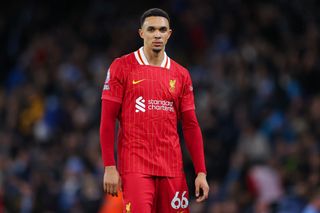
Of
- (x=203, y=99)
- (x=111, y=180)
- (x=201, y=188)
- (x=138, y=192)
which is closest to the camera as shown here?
(x=111, y=180)

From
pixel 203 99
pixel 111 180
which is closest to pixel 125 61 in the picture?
pixel 111 180

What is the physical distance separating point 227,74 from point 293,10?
1797mm

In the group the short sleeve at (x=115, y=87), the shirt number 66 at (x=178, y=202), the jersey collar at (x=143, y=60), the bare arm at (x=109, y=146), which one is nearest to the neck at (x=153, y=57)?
the jersey collar at (x=143, y=60)

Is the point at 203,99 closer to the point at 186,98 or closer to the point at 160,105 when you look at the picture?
the point at 186,98

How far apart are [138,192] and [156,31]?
4.34 feet

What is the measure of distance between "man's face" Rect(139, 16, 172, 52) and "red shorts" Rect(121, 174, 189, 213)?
1080 mm

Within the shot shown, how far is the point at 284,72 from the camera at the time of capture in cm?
1457

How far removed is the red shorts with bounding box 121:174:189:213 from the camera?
24.3ft

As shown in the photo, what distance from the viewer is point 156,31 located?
297 inches

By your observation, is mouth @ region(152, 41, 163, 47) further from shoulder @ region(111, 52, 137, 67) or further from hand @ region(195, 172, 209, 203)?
hand @ region(195, 172, 209, 203)

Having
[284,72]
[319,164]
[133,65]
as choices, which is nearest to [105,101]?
[133,65]

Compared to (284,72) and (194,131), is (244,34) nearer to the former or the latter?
(284,72)

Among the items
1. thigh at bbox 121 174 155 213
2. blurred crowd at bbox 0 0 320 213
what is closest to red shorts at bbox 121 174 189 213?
thigh at bbox 121 174 155 213

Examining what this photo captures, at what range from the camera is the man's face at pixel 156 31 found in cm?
756
